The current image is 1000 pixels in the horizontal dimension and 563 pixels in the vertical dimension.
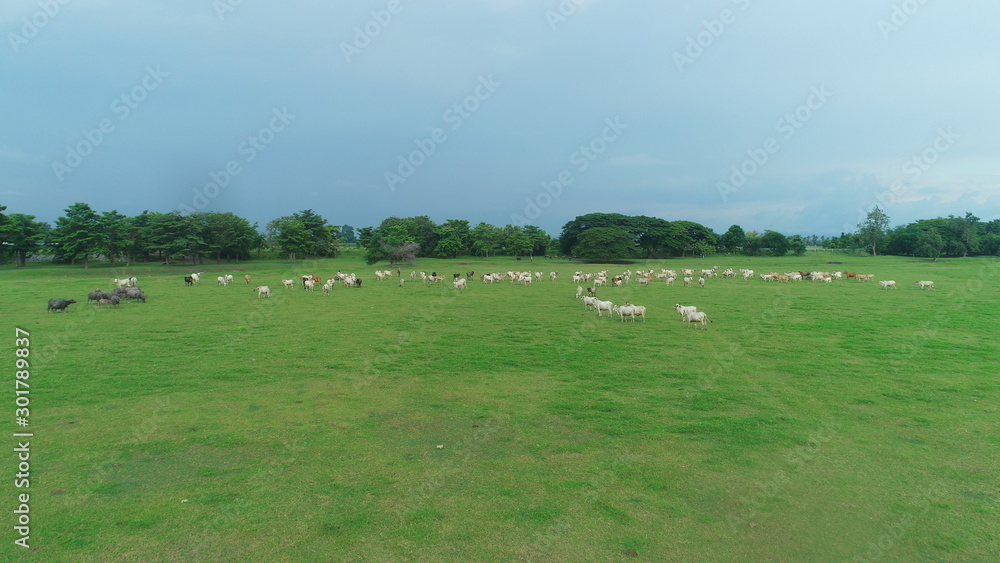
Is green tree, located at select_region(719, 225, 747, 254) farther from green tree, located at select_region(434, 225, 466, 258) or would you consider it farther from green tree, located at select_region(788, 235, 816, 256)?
green tree, located at select_region(434, 225, 466, 258)

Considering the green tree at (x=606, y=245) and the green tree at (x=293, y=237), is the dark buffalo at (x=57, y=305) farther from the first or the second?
the green tree at (x=606, y=245)

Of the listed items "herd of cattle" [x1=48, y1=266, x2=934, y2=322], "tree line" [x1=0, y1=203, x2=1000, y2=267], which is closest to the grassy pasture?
"herd of cattle" [x1=48, y1=266, x2=934, y2=322]

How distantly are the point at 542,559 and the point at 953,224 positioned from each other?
98.9 m

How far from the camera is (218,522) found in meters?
5.44

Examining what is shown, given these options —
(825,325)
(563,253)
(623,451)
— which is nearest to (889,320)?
(825,325)

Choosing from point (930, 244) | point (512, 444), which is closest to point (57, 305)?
point (512, 444)

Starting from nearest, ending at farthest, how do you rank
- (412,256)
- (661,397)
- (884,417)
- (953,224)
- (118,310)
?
(884,417)
(661,397)
(118,310)
(412,256)
(953,224)

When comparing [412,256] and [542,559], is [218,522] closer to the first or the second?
[542,559]

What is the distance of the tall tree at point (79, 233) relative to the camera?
46.2 meters

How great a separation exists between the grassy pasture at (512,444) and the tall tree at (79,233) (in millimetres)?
40686

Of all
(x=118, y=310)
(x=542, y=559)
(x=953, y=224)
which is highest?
(x=953, y=224)

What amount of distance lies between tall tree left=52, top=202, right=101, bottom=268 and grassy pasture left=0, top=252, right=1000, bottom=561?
40.7 metres

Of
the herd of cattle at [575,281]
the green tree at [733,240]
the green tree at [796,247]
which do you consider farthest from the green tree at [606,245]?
the green tree at [796,247]

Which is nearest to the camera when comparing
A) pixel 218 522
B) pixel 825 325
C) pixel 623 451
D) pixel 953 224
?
pixel 218 522
